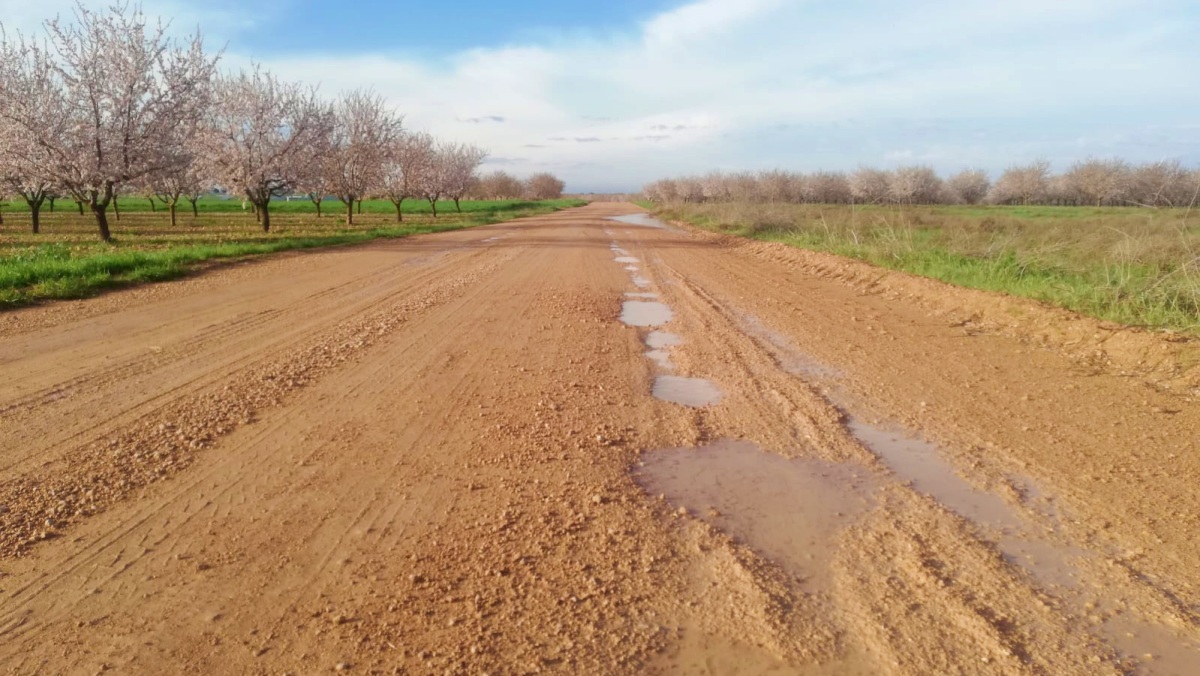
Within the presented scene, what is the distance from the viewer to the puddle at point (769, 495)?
11.8ft

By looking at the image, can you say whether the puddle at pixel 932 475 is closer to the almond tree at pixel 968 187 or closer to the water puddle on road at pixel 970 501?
the water puddle on road at pixel 970 501

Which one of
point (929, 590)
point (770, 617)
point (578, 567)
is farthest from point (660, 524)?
point (929, 590)

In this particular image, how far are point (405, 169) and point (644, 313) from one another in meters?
40.0

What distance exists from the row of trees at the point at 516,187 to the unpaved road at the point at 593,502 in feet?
298

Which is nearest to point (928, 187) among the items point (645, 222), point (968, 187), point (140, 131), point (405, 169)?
point (968, 187)

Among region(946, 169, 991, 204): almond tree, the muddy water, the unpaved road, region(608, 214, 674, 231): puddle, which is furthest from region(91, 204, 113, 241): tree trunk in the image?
region(946, 169, 991, 204): almond tree

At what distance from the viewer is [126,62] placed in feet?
69.6

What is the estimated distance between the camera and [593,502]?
3.99 metres

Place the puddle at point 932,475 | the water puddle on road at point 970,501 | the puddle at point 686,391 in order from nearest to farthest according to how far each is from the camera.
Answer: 1. the water puddle on road at point 970,501
2. the puddle at point 932,475
3. the puddle at point 686,391

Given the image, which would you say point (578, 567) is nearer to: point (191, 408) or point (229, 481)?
point (229, 481)

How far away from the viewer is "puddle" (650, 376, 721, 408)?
6121 millimetres

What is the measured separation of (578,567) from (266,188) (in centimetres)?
2887

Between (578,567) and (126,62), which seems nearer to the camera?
(578,567)

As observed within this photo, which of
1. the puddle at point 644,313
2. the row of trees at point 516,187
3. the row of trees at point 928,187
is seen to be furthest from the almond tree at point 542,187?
the puddle at point 644,313
